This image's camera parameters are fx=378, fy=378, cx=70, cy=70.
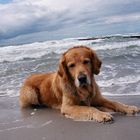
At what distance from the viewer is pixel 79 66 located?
20.0 ft

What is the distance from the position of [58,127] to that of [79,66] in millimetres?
1028

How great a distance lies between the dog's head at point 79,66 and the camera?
19.8ft

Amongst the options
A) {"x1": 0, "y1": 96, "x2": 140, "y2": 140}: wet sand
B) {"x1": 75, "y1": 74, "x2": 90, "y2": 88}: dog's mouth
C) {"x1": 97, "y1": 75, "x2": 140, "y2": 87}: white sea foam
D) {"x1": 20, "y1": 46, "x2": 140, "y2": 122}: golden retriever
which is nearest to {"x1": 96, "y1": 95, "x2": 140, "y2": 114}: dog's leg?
{"x1": 20, "y1": 46, "x2": 140, "y2": 122}: golden retriever

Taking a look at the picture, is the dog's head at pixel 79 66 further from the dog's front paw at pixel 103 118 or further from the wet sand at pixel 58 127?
the wet sand at pixel 58 127

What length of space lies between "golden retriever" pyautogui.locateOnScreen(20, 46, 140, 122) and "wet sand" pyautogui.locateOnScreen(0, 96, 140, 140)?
0.54 feet

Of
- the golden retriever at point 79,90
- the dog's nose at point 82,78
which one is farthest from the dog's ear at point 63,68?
the dog's nose at point 82,78

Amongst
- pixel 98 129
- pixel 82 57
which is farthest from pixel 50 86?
pixel 98 129

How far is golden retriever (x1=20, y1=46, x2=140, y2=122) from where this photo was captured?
6074 millimetres

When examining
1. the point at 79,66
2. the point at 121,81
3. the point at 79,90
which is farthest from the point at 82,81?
the point at 121,81

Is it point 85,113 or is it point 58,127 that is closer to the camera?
point 58,127

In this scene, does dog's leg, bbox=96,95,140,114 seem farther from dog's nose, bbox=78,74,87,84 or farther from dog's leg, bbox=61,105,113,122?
dog's nose, bbox=78,74,87,84

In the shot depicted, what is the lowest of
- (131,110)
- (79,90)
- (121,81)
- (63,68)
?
(121,81)

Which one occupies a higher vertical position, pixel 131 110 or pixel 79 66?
pixel 79 66

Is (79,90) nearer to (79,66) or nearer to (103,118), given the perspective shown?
(79,66)
